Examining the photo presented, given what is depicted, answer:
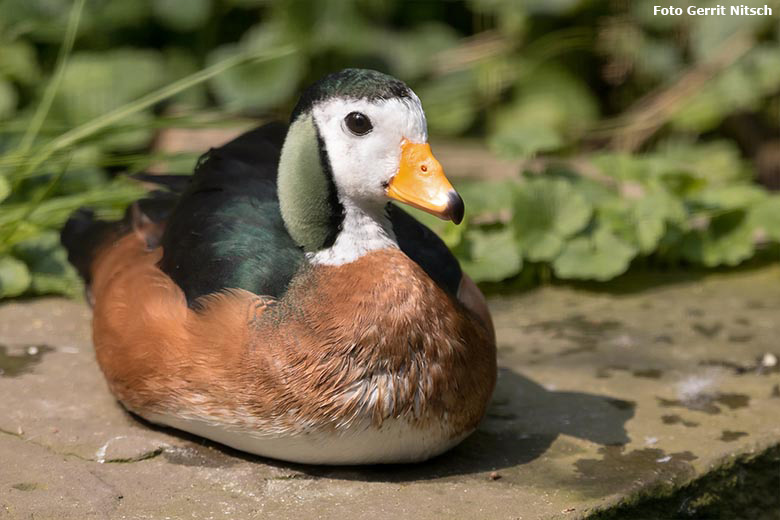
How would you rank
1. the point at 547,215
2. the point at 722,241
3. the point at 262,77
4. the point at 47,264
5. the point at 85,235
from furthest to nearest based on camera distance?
the point at 262,77 < the point at 722,241 < the point at 547,215 < the point at 47,264 < the point at 85,235

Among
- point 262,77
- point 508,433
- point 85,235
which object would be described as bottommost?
point 508,433

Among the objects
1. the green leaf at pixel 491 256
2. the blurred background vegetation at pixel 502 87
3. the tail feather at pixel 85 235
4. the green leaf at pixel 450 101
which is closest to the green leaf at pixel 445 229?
the green leaf at pixel 491 256

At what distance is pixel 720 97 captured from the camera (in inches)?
275

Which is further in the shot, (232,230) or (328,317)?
(232,230)

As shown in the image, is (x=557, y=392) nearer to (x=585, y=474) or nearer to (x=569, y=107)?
(x=585, y=474)

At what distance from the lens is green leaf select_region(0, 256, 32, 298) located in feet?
15.3

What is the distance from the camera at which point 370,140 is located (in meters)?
3.16

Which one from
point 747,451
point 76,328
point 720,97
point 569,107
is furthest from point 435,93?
point 747,451

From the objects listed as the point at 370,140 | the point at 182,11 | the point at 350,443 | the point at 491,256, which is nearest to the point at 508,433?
the point at 350,443

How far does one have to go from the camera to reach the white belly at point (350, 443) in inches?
126

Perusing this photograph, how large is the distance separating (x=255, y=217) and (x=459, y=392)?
33.2 inches

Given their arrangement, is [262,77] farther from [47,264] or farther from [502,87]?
[47,264]

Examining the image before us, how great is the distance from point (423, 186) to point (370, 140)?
0.19 meters

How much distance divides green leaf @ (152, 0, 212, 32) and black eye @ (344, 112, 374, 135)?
12.9ft
